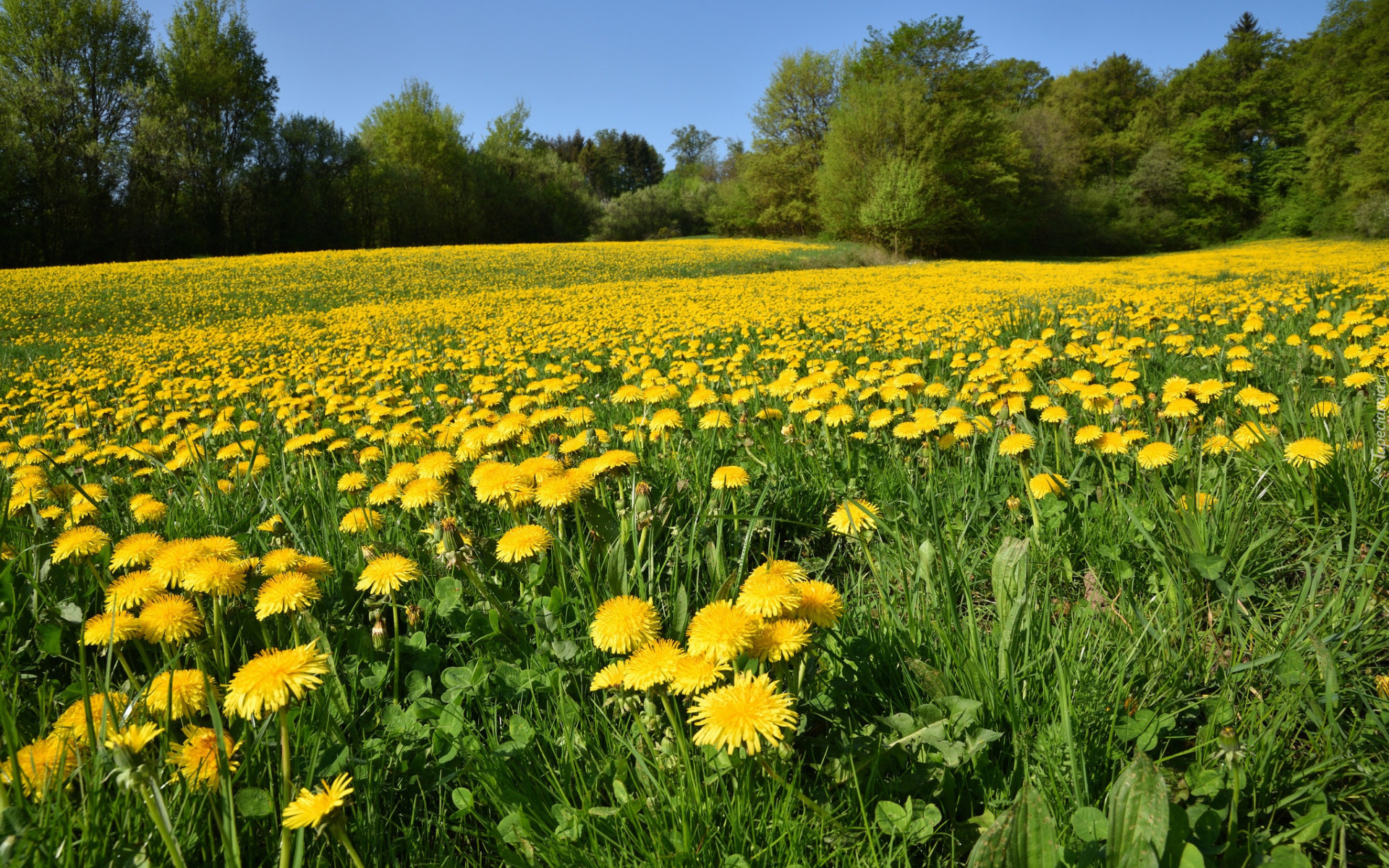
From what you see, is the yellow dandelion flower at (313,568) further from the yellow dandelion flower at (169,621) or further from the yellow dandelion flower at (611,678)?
the yellow dandelion flower at (611,678)

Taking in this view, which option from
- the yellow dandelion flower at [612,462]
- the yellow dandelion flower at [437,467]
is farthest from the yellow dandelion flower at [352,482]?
the yellow dandelion flower at [612,462]

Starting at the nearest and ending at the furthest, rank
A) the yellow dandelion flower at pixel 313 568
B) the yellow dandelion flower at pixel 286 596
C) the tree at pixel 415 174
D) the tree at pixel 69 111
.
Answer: the yellow dandelion flower at pixel 286 596 → the yellow dandelion flower at pixel 313 568 → the tree at pixel 69 111 → the tree at pixel 415 174

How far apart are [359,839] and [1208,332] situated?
534 centimetres

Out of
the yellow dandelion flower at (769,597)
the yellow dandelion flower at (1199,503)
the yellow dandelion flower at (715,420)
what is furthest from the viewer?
the yellow dandelion flower at (715,420)

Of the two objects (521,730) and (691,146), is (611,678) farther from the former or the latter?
(691,146)

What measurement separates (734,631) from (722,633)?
0.02 metres

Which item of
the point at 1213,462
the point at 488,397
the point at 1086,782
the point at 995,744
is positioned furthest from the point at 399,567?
the point at 1213,462

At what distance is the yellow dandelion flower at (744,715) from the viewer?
2.68 feet

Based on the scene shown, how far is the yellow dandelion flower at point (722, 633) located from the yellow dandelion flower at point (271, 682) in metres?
0.56

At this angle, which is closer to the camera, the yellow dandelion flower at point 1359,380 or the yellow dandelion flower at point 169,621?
the yellow dandelion flower at point 169,621

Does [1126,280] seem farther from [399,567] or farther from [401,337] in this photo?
[399,567]

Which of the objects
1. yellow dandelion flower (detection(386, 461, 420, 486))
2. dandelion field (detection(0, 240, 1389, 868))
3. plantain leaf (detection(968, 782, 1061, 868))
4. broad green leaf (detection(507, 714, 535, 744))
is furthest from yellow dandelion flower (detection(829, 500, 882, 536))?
yellow dandelion flower (detection(386, 461, 420, 486))

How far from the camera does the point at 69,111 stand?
28.0 metres

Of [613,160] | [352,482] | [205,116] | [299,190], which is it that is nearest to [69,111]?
[205,116]
